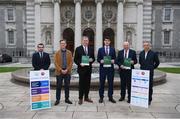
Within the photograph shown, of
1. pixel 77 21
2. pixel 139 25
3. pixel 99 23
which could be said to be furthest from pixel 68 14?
pixel 139 25

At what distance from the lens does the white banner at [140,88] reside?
1003cm

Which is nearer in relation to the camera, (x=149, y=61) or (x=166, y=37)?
(x=149, y=61)

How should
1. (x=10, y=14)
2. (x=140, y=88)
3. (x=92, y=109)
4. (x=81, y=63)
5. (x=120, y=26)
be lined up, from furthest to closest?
(x=10, y=14), (x=120, y=26), (x=81, y=63), (x=140, y=88), (x=92, y=109)

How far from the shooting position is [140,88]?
1023cm

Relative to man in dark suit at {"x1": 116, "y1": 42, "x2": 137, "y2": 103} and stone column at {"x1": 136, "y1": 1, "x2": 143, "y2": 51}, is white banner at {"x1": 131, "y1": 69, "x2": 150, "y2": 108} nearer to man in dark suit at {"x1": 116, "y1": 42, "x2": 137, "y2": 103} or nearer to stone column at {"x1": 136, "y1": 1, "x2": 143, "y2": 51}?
man in dark suit at {"x1": 116, "y1": 42, "x2": 137, "y2": 103}

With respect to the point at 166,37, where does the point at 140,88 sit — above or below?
below

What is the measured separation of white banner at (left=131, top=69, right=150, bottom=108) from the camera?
10.0 meters

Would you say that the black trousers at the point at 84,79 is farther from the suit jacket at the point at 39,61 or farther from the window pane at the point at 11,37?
the window pane at the point at 11,37

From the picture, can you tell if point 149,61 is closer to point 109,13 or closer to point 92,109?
point 92,109

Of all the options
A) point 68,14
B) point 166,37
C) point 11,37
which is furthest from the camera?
point 11,37

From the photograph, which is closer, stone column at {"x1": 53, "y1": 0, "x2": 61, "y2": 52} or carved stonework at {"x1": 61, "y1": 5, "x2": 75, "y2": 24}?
stone column at {"x1": 53, "y1": 0, "x2": 61, "y2": 52}

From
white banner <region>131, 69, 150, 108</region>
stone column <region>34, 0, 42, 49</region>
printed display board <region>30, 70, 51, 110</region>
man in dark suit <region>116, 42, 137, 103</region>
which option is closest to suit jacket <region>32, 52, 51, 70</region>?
printed display board <region>30, 70, 51, 110</region>

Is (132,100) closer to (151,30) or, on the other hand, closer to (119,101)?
(119,101)

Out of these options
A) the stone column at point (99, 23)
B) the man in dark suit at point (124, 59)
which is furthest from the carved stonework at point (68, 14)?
the man in dark suit at point (124, 59)
